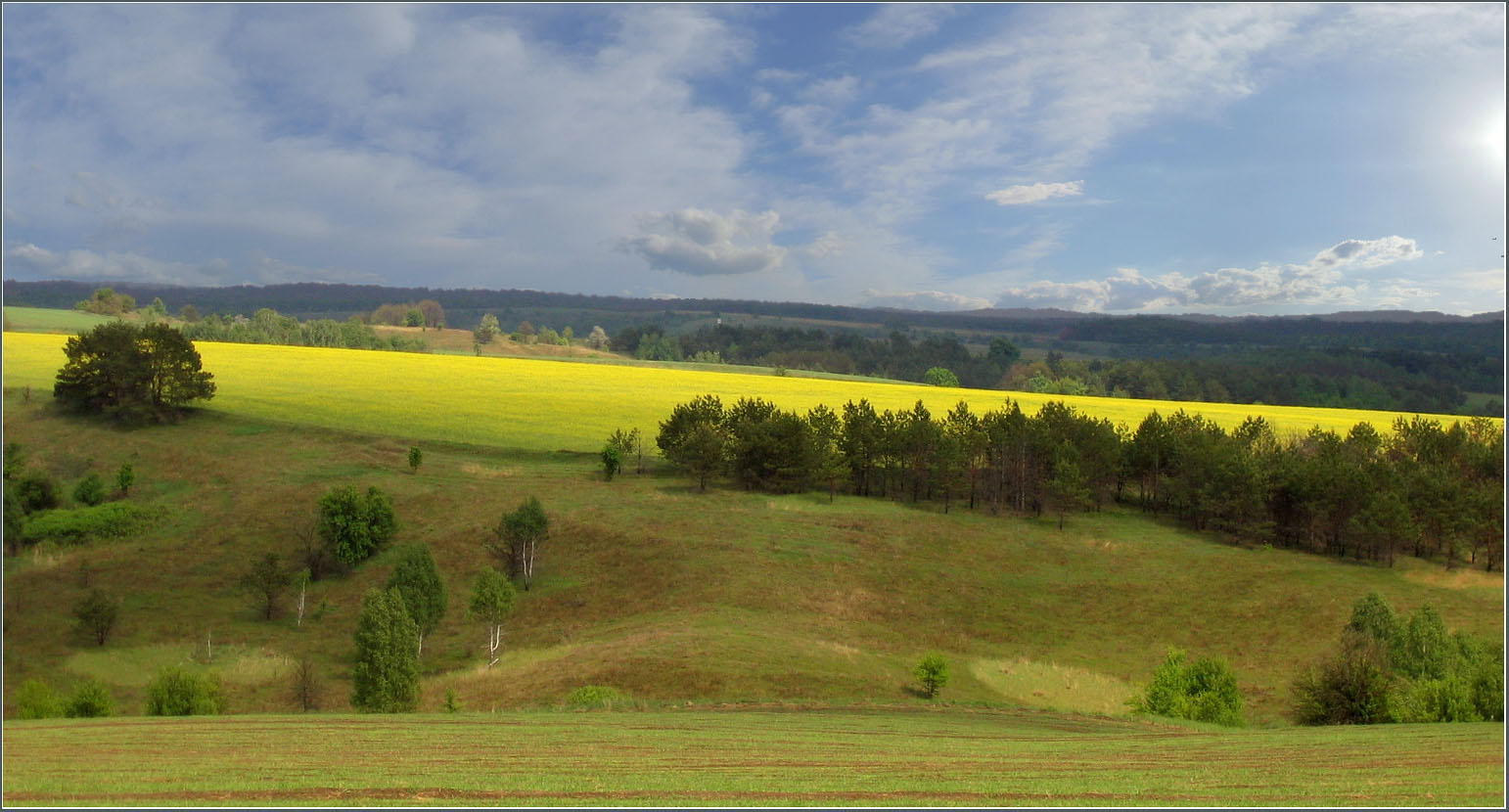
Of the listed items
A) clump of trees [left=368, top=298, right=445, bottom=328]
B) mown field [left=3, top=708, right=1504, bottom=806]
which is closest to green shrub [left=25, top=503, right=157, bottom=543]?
mown field [left=3, top=708, right=1504, bottom=806]

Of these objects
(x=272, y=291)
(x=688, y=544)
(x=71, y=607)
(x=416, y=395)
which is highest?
(x=272, y=291)

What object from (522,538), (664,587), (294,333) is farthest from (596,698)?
(294,333)

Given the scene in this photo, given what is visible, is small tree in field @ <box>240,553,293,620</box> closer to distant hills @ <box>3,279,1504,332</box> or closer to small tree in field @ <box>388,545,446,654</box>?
small tree in field @ <box>388,545,446,654</box>

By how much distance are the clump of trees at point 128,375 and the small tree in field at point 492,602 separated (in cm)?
3154

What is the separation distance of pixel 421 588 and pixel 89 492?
24.1 meters

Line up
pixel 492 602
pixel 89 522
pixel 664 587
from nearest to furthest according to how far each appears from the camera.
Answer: pixel 492 602 < pixel 664 587 < pixel 89 522

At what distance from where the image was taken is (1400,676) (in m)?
31.0

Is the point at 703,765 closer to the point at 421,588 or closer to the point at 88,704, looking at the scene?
the point at 421,588

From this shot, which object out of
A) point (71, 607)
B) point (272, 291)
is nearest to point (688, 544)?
point (71, 607)

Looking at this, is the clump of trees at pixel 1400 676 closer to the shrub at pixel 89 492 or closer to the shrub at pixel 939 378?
the shrub at pixel 89 492

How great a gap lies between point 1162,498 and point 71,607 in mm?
66682

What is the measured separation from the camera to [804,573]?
45.2 meters

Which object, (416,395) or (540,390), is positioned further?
(540,390)

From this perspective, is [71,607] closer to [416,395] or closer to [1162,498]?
[416,395]
